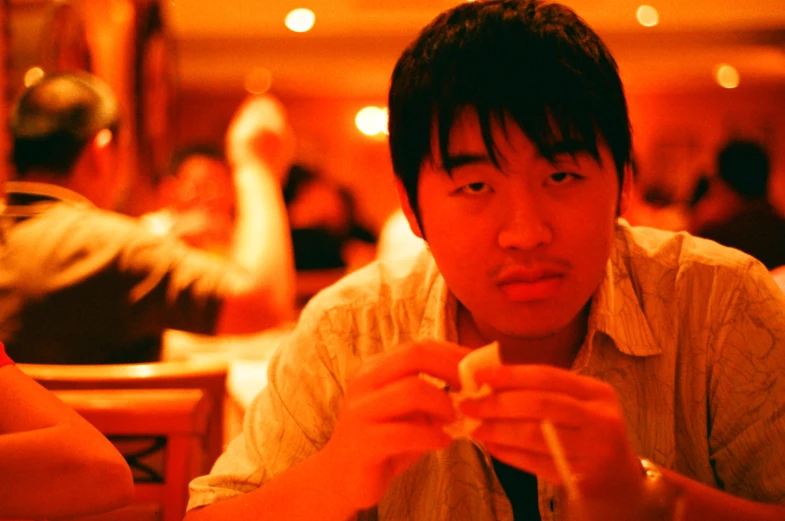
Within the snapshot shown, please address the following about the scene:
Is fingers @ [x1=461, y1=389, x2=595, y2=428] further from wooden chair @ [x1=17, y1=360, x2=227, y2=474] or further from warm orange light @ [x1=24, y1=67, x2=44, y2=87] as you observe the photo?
warm orange light @ [x1=24, y1=67, x2=44, y2=87]

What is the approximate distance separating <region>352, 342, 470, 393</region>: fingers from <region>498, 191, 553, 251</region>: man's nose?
0.58 ft

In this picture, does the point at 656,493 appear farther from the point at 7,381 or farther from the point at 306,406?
the point at 7,381

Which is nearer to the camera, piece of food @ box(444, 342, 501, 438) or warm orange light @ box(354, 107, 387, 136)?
piece of food @ box(444, 342, 501, 438)

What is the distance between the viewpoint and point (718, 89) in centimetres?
1072

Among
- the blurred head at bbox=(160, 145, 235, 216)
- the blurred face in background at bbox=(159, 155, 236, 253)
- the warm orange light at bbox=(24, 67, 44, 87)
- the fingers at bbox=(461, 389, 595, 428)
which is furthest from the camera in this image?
the blurred head at bbox=(160, 145, 235, 216)

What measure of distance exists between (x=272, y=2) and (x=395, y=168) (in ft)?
22.5

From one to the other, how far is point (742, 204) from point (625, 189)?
113 inches

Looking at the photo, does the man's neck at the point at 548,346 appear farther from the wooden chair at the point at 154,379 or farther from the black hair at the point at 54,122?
the black hair at the point at 54,122

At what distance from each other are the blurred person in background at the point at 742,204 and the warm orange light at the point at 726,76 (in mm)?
6458

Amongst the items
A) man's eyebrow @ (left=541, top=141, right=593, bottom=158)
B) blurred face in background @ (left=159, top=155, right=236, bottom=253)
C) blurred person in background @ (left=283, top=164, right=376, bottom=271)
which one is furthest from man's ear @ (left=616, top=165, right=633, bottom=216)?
blurred person in background @ (left=283, top=164, right=376, bottom=271)

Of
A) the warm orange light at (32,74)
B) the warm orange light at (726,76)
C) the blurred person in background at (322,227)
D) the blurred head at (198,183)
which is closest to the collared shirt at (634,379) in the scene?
the warm orange light at (32,74)

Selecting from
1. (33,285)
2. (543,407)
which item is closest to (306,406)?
(543,407)

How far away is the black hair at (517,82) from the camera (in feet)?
3.35

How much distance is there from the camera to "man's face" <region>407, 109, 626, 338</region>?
1000mm
